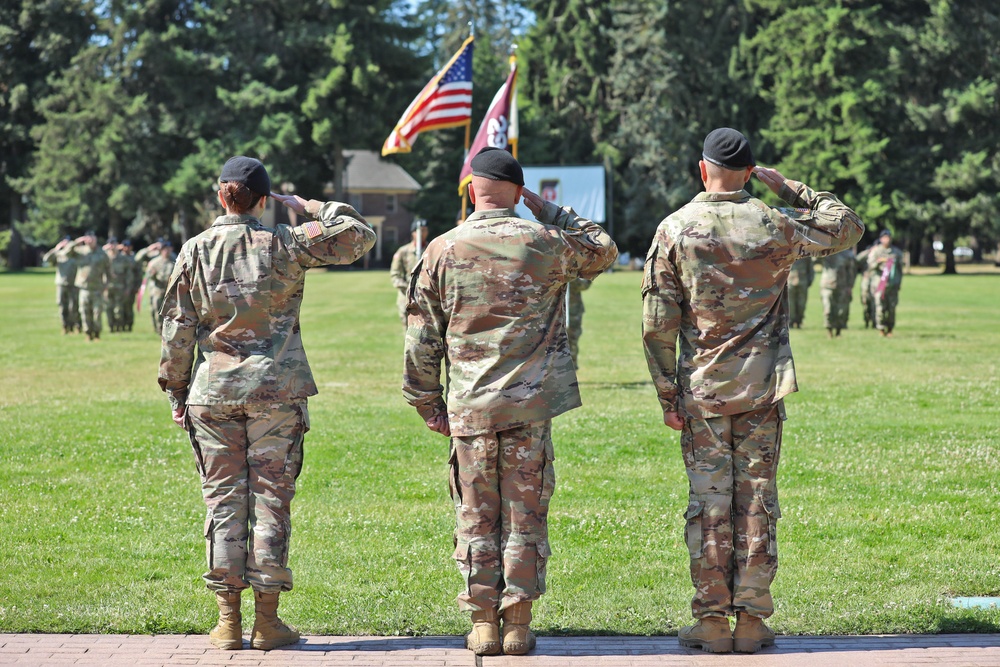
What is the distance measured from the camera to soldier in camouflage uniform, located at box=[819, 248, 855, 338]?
78.9 ft

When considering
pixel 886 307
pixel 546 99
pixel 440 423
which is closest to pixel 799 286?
pixel 886 307

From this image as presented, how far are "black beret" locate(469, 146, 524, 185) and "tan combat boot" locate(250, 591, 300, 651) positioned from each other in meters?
2.15

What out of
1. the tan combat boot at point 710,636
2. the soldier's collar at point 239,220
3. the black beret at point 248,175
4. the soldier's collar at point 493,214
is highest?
the black beret at point 248,175

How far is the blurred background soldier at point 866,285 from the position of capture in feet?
83.5

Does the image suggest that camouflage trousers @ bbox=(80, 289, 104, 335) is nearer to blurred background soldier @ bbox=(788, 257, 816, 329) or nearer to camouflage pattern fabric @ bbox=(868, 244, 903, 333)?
blurred background soldier @ bbox=(788, 257, 816, 329)

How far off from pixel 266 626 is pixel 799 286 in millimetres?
22099

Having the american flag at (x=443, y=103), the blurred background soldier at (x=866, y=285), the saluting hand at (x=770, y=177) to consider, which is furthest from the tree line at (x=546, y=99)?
the saluting hand at (x=770, y=177)

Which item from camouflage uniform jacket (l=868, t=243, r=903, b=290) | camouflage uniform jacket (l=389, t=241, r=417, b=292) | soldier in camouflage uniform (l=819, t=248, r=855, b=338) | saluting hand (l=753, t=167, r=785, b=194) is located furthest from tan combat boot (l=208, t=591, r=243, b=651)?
camouflage uniform jacket (l=868, t=243, r=903, b=290)

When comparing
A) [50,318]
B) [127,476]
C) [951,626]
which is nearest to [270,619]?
[951,626]

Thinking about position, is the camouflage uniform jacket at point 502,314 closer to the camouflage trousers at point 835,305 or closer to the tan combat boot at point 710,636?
the tan combat boot at point 710,636

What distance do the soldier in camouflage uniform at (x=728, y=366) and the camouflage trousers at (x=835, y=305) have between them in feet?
→ 63.3

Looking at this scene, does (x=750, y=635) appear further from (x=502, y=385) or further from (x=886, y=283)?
(x=886, y=283)

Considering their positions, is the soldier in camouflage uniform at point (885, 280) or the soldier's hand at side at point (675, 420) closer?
the soldier's hand at side at point (675, 420)

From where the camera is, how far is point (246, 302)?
536 cm
